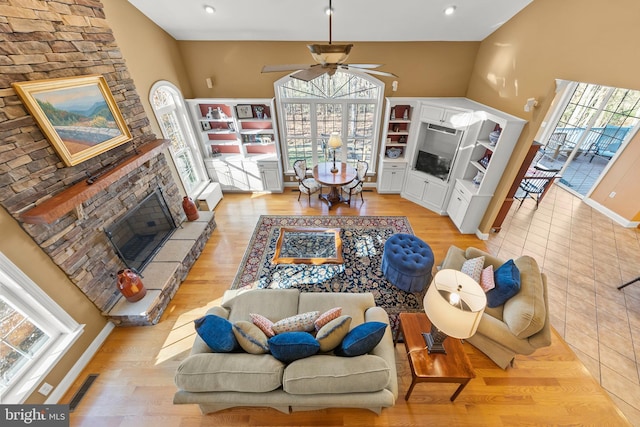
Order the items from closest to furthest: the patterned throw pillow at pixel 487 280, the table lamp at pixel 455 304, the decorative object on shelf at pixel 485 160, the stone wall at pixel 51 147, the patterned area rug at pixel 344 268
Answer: the table lamp at pixel 455 304 → the stone wall at pixel 51 147 → the patterned throw pillow at pixel 487 280 → the patterned area rug at pixel 344 268 → the decorative object on shelf at pixel 485 160

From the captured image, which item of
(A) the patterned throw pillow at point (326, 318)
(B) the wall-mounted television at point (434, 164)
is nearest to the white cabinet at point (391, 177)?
(B) the wall-mounted television at point (434, 164)

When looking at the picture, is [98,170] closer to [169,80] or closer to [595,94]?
[169,80]

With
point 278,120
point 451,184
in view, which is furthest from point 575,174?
point 278,120

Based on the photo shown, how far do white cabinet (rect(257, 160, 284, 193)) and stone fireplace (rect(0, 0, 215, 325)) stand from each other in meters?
2.15

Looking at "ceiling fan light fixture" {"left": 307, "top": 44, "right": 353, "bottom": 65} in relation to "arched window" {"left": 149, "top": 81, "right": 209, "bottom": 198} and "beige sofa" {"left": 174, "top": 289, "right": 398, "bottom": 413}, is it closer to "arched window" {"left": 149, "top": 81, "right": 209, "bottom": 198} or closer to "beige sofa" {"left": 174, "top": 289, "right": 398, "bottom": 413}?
"beige sofa" {"left": 174, "top": 289, "right": 398, "bottom": 413}

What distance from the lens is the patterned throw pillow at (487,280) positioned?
8.66 ft

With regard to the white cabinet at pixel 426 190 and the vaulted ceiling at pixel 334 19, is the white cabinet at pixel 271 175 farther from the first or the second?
the white cabinet at pixel 426 190

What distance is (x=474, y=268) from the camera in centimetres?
286

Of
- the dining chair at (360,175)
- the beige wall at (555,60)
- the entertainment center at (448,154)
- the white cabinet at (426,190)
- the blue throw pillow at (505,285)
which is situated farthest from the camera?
the dining chair at (360,175)

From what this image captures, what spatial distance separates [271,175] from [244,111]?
4.84ft

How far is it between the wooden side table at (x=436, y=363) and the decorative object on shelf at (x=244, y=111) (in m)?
4.91

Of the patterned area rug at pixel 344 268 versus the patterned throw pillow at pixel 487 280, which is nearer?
the patterned throw pillow at pixel 487 280

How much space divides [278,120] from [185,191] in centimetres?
247

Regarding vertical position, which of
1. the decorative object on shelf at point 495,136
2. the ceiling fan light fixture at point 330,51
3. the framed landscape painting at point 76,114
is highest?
the ceiling fan light fixture at point 330,51
